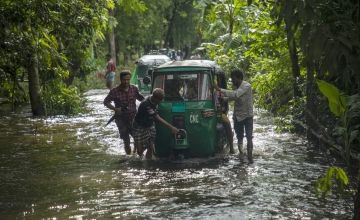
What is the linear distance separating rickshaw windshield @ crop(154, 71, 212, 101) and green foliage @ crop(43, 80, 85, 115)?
9592mm

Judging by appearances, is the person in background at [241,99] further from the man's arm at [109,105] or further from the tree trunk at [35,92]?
the tree trunk at [35,92]

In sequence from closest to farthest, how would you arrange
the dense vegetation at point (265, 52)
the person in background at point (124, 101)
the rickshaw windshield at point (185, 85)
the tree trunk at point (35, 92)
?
the dense vegetation at point (265, 52) → the rickshaw windshield at point (185, 85) → the person in background at point (124, 101) → the tree trunk at point (35, 92)

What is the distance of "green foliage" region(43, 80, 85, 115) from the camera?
2041cm

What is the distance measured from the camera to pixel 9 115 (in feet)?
67.4

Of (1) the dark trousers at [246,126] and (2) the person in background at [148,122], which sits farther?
(1) the dark trousers at [246,126]

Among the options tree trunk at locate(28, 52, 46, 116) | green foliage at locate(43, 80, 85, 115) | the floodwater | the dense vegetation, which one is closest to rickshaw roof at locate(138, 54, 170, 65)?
the dense vegetation

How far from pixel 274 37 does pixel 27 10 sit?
18.1 feet

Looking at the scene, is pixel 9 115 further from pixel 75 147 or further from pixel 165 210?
pixel 165 210

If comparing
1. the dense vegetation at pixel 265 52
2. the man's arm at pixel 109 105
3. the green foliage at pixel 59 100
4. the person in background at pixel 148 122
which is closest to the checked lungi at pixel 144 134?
the person in background at pixel 148 122

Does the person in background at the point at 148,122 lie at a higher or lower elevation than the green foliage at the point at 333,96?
lower

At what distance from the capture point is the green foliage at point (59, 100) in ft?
66.9

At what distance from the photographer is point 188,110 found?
36.1 feet

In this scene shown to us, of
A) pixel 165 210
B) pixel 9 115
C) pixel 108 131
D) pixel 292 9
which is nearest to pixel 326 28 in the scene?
pixel 292 9

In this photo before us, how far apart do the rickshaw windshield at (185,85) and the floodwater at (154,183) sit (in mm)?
1265
